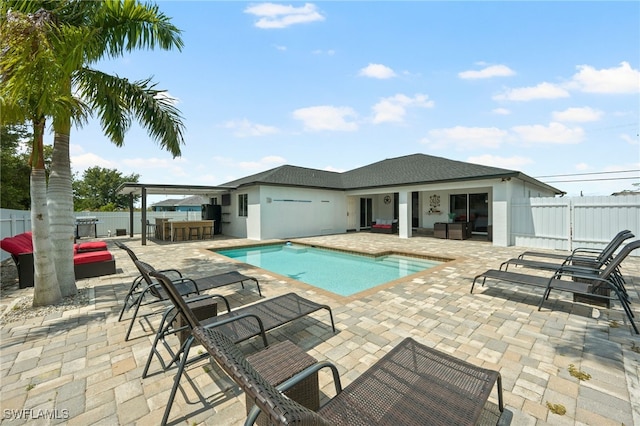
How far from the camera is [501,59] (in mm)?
10820

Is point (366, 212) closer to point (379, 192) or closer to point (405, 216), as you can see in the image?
point (379, 192)

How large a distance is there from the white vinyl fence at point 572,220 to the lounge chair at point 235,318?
38.9 ft

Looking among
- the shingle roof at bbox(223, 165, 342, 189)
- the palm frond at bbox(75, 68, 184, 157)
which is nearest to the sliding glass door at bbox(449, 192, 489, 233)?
the shingle roof at bbox(223, 165, 342, 189)

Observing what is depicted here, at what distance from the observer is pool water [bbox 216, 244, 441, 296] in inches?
295

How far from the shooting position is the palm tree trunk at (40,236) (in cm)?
462

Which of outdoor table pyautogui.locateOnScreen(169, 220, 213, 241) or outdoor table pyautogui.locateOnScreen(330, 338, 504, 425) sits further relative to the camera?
outdoor table pyautogui.locateOnScreen(169, 220, 213, 241)

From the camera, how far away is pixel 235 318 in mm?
2615

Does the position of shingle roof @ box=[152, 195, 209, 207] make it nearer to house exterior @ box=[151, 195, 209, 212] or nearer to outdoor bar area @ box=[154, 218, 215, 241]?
house exterior @ box=[151, 195, 209, 212]

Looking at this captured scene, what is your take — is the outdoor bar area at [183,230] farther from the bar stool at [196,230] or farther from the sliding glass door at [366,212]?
the sliding glass door at [366,212]

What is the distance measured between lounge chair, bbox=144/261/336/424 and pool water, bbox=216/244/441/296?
289 cm

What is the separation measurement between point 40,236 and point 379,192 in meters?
15.1

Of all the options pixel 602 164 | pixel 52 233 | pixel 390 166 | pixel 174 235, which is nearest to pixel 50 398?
pixel 52 233

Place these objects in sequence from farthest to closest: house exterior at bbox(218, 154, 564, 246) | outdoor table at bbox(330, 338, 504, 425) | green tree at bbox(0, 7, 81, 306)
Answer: house exterior at bbox(218, 154, 564, 246) < green tree at bbox(0, 7, 81, 306) < outdoor table at bbox(330, 338, 504, 425)

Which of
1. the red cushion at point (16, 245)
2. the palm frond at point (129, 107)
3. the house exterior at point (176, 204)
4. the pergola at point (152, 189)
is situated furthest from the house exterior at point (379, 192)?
the house exterior at point (176, 204)
